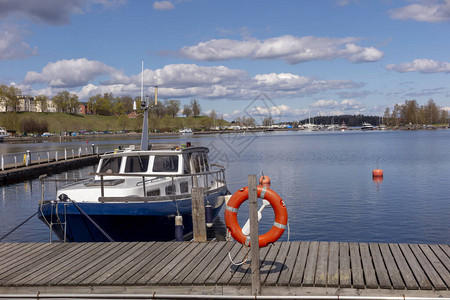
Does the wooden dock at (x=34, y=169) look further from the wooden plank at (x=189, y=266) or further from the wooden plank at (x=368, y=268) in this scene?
the wooden plank at (x=368, y=268)

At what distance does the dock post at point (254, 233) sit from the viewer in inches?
339

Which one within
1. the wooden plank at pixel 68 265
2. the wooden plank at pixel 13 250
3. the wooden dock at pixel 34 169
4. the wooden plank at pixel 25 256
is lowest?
the wooden dock at pixel 34 169

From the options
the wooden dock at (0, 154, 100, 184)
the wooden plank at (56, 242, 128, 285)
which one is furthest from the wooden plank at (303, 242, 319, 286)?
the wooden dock at (0, 154, 100, 184)

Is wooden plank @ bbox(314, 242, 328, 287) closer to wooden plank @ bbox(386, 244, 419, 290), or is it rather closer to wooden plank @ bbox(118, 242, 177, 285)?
wooden plank @ bbox(386, 244, 419, 290)

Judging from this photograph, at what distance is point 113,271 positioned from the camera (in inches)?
407

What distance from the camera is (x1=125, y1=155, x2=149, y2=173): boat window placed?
17.5 meters

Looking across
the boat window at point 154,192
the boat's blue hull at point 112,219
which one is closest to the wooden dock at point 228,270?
the boat's blue hull at point 112,219

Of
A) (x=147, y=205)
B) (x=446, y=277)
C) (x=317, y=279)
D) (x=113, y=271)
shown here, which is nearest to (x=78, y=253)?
(x=113, y=271)

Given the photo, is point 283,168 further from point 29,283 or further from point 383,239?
point 29,283

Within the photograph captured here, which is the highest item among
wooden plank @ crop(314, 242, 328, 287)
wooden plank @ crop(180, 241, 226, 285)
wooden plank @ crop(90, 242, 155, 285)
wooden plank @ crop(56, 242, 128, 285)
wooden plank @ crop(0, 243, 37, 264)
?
wooden plank @ crop(314, 242, 328, 287)

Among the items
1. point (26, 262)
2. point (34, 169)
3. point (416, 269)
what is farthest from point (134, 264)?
point (34, 169)

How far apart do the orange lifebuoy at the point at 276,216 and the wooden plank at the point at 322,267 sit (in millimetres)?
1114

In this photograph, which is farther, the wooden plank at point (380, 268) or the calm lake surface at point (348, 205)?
the calm lake surface at point (348, 205)

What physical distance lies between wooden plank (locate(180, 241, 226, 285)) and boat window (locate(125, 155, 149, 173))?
240 inches
